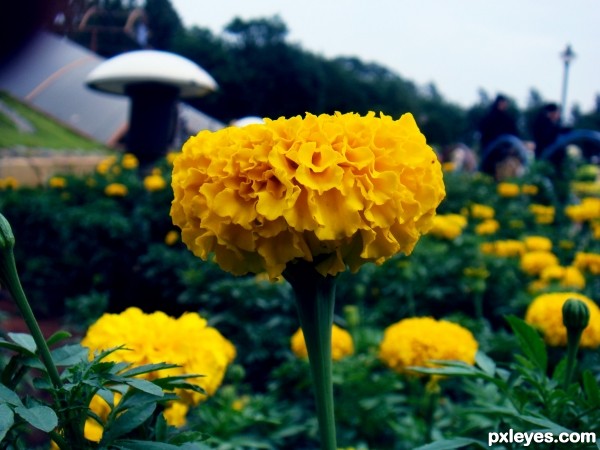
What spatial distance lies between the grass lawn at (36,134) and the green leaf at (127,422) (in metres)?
7.89

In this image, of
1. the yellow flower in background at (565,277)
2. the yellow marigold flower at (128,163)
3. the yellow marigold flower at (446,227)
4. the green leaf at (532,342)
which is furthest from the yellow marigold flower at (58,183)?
the green leaf at (532,342)

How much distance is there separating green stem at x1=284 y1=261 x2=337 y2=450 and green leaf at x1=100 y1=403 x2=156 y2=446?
17 cm

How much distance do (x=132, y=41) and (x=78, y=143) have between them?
1838cm

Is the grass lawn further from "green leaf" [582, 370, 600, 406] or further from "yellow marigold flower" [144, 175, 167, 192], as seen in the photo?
"green leaf" [582, 370, 600, 406]

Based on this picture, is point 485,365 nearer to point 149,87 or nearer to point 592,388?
point 592,388

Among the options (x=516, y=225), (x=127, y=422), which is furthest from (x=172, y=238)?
(x=127, y=422)

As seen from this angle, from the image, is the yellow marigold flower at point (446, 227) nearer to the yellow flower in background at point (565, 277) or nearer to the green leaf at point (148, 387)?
the yellow flower in background at point (565, 277)

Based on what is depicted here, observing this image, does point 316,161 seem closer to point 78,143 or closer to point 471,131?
point 78,143

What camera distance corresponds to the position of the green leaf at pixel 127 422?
521 mm

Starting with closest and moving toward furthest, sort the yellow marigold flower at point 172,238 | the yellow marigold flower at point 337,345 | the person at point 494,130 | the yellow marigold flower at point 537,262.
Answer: the yellow marigold flower at point 337,345
the yellow marigold flower at point 537,262
the yellow marigold flower at point 172,238
the person at point 494,130

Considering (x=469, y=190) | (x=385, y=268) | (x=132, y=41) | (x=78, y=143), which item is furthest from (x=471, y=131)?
(x=385, y=268)

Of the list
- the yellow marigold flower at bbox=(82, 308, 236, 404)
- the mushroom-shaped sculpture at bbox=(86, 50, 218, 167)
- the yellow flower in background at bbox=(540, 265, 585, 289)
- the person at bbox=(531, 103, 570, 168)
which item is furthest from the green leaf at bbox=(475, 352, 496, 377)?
the person at bbox=(531, 103, 570, 168)

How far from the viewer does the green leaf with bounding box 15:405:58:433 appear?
0.43 m

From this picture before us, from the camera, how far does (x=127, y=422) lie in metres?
0.53
